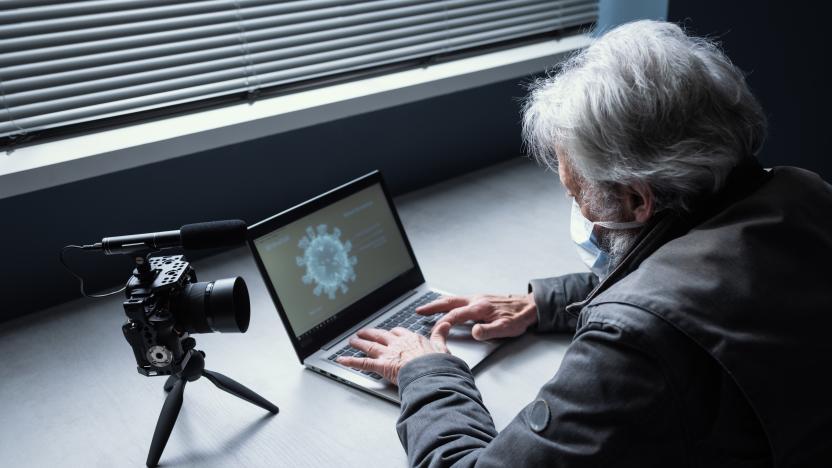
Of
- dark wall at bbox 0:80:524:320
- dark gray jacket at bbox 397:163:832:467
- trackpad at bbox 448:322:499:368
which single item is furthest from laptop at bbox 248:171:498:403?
dark wall at bbox 0:80:524:320

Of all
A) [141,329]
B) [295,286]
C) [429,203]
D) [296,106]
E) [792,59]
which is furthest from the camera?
[792,59]

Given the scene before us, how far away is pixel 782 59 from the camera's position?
2312mm

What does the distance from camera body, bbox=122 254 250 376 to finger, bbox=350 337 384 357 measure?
0.83ft

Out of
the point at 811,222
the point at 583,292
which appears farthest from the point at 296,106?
the point at 811,222

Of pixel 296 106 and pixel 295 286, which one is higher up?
pixel 296 106

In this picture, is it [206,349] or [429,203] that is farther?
[429,203]

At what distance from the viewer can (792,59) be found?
2340 mm

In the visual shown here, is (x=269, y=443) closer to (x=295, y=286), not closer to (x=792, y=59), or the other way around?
(x=295, y=286)

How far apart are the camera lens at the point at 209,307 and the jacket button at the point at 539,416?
18.8 inches

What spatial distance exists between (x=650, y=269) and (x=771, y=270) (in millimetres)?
143

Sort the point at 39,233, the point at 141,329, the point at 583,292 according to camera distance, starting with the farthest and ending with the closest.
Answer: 1. the point at 39,233
2. the point at 583,292
3. the point at 141,329

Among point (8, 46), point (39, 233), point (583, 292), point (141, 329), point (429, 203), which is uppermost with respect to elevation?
point (8, 46)

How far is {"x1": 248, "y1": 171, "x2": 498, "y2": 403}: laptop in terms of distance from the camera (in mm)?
1214

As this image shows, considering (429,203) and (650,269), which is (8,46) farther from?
(650,269)
